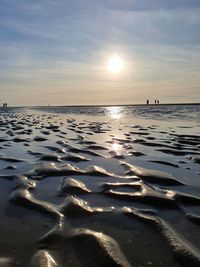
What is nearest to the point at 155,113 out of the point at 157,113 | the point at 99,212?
the point at 157,113

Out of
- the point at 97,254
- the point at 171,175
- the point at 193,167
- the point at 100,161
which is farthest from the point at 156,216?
the point at 100,161

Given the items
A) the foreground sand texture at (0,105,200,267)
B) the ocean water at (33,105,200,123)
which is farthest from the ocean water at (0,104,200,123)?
the foreground sand texture at (0,105,200,267)

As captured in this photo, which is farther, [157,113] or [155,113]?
[155,113]

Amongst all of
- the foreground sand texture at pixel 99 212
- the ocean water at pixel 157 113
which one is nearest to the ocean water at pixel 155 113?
the ocean water at pixel 157 113

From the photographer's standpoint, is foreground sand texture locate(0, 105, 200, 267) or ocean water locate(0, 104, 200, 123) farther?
ocean water locate(0, 104, 200, 123)

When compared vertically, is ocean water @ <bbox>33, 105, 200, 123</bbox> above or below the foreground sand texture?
below

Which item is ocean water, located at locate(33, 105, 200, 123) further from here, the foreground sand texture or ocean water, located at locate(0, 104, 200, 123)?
the foreground sand texture

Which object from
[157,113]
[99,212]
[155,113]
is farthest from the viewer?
[155,113]

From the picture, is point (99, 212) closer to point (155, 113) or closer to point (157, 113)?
point (157, 113)

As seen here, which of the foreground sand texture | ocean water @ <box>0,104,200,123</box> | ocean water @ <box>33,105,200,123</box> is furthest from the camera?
ocean water @ <box>33,105,200,123</box>

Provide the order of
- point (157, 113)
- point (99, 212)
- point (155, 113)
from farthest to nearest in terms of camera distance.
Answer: point (155, 113), point (157, 113), point (99, 212)

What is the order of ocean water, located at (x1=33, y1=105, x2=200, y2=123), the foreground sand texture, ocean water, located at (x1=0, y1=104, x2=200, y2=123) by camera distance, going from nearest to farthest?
the foreground sand texture < ocean water, located at (x1=0, y1=104, x2=200, y2=123) < ocean water, located at (x1=33, y1=105, x2=200, y2=123)

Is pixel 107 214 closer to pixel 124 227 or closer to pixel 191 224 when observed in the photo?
pixel 124 227

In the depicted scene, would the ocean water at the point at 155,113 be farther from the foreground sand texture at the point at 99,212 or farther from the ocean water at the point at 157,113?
the foreground sand texture at the point at 99,212
